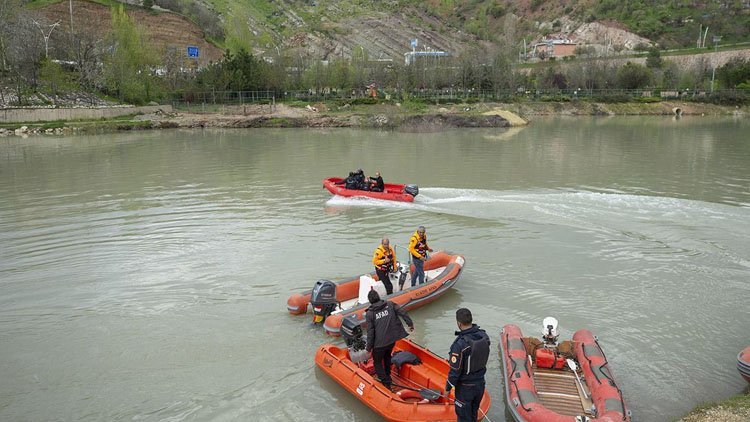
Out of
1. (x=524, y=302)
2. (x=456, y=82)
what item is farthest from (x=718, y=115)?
(x=524, y=302)

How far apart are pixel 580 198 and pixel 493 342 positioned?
1360 cm

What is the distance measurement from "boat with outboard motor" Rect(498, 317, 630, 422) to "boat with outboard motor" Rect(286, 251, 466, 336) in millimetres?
2682

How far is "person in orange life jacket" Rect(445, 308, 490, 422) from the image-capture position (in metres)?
6.91

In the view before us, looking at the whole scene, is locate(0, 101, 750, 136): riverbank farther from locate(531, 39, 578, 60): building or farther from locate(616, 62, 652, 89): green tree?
locate(531, 39, 578, 60): building

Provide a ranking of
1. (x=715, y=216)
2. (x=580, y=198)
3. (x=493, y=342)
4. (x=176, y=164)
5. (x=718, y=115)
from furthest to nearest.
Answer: (x=718, y=115) → (x=176, y=164) → (x=580, y=198) → (x=715, y=216) → (x=493, y=342)

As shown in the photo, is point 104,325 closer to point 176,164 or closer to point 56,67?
point 176,164

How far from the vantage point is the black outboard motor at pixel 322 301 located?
11.9 metres

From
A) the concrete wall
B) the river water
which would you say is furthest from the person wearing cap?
the concrete wall

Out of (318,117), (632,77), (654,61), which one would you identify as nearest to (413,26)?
(654,61)

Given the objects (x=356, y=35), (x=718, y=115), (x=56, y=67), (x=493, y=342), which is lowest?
(x=493, y=342)

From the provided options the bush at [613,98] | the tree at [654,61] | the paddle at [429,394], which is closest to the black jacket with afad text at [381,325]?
the paddle at [429,394]

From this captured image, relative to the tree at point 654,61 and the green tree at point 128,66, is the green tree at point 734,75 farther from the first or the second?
the green tree at point 128,66

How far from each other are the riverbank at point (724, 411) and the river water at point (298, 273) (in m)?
→ 0.52

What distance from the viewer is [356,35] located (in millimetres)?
157250
